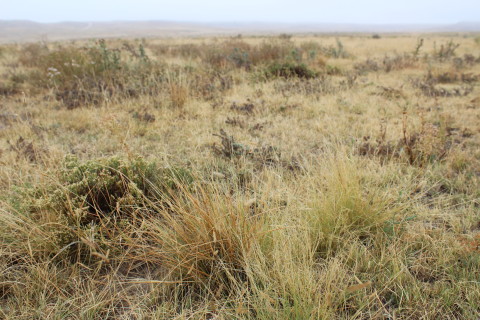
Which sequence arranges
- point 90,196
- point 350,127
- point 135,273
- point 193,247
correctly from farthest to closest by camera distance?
point 350,127, point 90,196, point 135,273, point 193,247

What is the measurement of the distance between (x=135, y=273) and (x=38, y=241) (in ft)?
1.96

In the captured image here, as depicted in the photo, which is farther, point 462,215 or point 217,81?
point 217,81

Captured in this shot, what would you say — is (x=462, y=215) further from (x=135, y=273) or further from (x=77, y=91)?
(x=77, y=91)

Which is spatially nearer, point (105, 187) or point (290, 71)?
point (105, 187)

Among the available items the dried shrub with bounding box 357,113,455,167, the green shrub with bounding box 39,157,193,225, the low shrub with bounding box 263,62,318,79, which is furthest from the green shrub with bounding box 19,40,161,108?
the dried shrub with bounding box 357,113,455,167

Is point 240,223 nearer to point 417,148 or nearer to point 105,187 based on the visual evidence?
point 105,187

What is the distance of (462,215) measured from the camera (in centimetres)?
210

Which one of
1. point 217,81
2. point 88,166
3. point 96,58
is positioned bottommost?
point 88,166

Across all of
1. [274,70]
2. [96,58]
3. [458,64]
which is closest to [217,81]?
[274,70]

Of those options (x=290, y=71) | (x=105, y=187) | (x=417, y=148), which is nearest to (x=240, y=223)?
(x=105, y=187)

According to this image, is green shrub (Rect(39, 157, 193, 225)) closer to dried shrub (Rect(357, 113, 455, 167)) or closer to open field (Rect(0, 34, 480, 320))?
open field (Rect(0, 34, 480, 320))

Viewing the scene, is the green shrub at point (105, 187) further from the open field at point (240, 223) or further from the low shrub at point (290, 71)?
the low shrub at point (290, 71)

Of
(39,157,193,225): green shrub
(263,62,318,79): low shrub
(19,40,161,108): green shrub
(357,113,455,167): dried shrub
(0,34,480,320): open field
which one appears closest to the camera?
(0,34,480,320): open field

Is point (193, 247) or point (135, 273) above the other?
point (193, 247)
